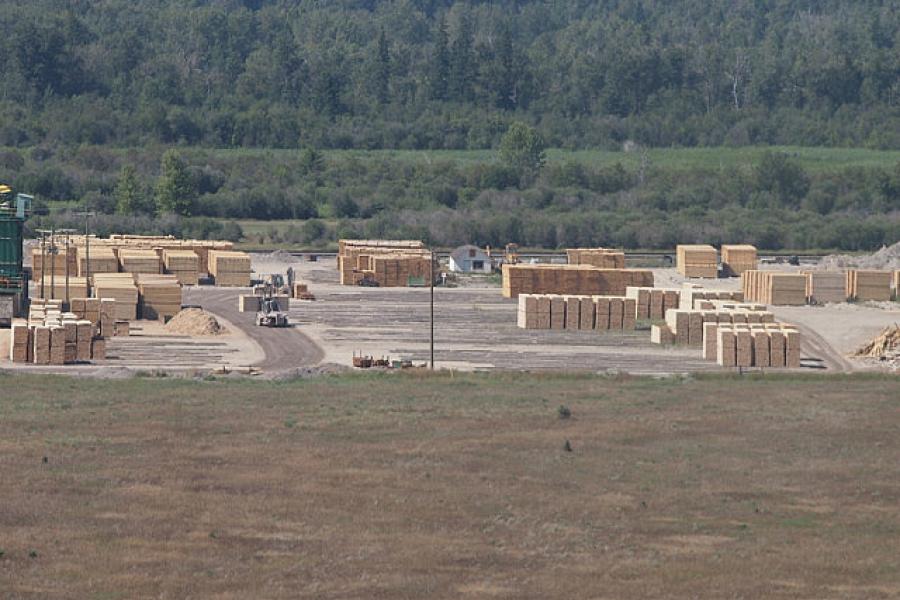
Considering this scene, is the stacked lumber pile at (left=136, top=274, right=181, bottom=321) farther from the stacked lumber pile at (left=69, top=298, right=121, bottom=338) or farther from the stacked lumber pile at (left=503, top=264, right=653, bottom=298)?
the stacked lumber pile at (left=503, top=264, right=653, bottom=298)

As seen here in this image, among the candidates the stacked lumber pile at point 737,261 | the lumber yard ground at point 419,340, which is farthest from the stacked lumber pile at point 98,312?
the stacked lumber pile at point 737,261

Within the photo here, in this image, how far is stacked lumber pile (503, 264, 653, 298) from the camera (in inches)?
3846

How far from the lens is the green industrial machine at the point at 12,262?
→ 7938 centimetres

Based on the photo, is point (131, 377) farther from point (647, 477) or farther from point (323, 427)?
point (647, 477)

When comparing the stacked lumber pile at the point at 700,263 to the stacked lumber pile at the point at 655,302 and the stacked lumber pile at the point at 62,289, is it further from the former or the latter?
the stacked lumber pile at the point at 62,289

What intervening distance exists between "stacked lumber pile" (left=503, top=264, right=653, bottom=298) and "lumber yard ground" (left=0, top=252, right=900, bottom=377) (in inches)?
51.5

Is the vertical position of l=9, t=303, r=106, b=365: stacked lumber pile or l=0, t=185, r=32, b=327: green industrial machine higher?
l=0, t=185, r=32, b=327: green industrial machine

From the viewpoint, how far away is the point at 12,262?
82.7 metres

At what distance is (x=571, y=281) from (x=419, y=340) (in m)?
21.6

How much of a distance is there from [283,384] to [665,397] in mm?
12437

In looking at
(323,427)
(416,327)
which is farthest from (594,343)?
(323,427)

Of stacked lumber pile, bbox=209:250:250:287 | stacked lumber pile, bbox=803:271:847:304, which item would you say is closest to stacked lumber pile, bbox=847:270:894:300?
stacked lumber pile, bbox=803:271:847:304

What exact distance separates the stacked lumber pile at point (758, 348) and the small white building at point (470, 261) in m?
42.7

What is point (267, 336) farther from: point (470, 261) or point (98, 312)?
point (470, 261)
